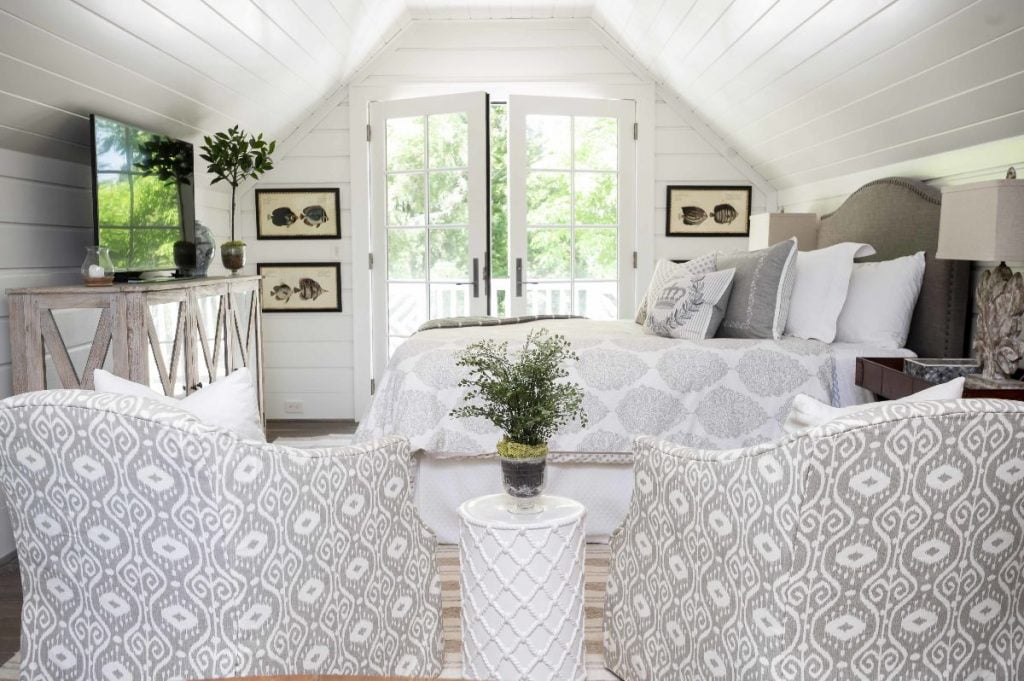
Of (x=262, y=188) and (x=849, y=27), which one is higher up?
(x=849, y=27)

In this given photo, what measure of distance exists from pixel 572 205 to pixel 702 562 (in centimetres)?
392

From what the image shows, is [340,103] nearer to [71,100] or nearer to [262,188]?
[262,188]

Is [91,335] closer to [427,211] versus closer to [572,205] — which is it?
[427,211]

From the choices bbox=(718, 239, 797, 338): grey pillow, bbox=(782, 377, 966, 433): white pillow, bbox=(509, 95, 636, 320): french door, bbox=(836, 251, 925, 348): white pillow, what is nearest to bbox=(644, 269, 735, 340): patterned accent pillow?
bbox=(718, 239, 797, 338): grey pillow

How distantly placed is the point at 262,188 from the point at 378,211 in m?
0.76

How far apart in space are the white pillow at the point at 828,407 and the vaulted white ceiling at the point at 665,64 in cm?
138

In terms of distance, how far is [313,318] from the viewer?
18.2 ft

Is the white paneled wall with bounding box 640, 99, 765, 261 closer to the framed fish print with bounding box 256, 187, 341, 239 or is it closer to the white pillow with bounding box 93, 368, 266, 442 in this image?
the framed fish print with bounding box 256, 187, 341, 239

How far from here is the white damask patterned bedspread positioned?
10.0ft

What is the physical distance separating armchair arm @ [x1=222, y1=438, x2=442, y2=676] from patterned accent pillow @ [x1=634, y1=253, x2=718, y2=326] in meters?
2.31

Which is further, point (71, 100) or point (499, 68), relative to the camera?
point (499, 68)

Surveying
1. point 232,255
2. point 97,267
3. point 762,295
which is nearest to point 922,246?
point 762,295

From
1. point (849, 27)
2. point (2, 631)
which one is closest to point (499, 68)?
point (849, 27)

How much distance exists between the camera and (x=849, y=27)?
3078 mm
